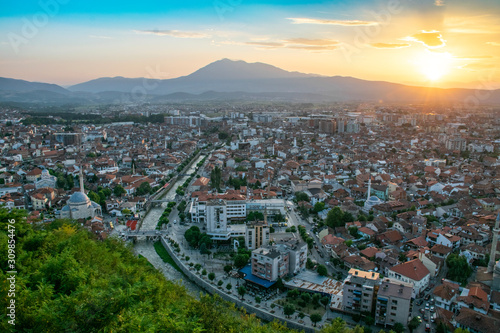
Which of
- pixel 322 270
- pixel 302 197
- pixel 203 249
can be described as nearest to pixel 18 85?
pixel 302 197

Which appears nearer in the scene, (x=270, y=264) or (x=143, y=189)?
(x=270, y=264)

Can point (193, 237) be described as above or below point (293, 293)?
above

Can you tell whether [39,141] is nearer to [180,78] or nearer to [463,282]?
[463,282]

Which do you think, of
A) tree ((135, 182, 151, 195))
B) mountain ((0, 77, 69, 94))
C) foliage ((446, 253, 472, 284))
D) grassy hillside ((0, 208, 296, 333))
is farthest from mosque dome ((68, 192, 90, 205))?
mountain ((0, 77, 69, 94))

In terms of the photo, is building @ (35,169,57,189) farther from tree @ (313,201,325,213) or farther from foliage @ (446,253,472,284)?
foliage @ (446,253,472,284)

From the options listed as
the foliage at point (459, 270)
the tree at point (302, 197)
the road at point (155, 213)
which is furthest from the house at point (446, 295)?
the road at point (155, 213)

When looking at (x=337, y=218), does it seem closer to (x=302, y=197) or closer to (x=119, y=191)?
(x=302, y=197)
